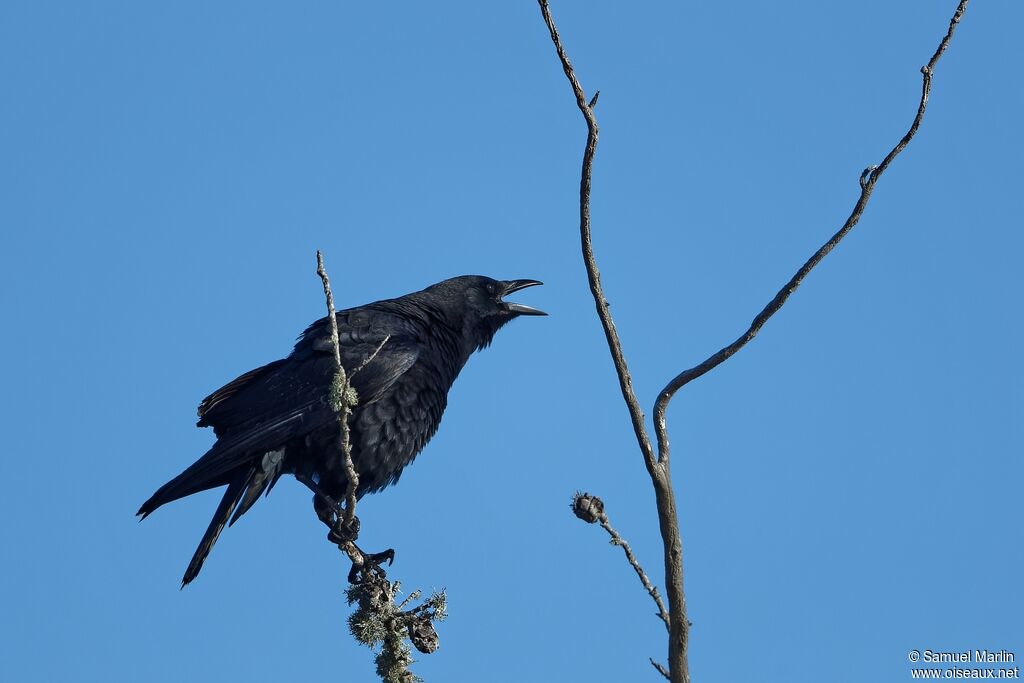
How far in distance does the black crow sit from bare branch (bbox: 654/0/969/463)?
3377 mm

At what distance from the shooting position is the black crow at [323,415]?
22.1 ft

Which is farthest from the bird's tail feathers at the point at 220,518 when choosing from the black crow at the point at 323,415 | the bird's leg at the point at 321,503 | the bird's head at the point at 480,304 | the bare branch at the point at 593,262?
the bare branch at the point at 593,262

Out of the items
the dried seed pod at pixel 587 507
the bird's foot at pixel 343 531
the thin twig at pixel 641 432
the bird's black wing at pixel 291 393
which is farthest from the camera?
the bird's black wing at pixel 291 393

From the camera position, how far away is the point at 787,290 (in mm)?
3650

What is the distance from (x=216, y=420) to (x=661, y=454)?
4.41 meters

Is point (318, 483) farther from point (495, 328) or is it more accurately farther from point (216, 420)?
point (495, 328)

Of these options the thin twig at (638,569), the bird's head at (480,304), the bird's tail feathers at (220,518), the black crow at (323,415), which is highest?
the bird's head at (480,304)

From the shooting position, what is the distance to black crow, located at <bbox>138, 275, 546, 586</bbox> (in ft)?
22.1

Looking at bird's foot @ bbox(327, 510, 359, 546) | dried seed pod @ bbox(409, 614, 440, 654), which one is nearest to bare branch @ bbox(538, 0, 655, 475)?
bird's foot @ bbox(327, 510, 359, 546)

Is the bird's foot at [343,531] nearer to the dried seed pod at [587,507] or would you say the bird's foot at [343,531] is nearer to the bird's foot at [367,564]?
the bird's foot at [367,564]

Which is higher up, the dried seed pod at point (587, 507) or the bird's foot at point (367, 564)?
the bird's foot at point (367, 564)

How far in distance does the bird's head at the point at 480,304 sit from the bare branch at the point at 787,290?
15.5 feet

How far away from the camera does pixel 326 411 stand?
6.93 metres

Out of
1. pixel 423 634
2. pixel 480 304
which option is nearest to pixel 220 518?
pixel 423 634
